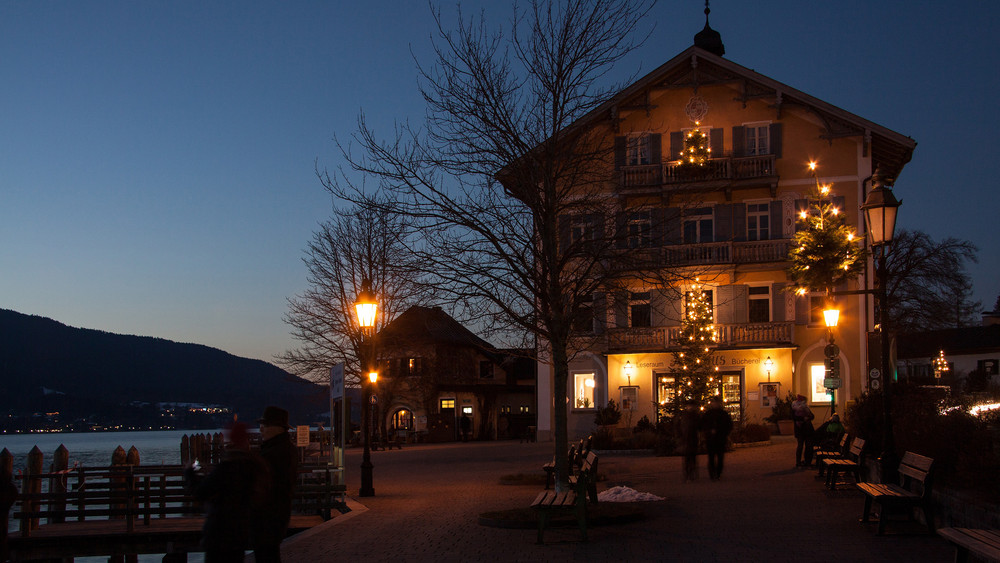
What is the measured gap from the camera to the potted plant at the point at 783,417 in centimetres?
3347

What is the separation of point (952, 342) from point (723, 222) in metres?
37.5

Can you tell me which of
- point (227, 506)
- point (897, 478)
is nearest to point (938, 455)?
point (897, 478)

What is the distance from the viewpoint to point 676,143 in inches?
1446

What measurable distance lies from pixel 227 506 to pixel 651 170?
29555 mm

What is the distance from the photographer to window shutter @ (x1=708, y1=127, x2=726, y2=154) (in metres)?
35.9

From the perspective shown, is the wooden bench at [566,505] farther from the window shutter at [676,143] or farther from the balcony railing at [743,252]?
the window shutter at [676,143]

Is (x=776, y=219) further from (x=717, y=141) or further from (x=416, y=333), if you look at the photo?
(x=416, y=333)

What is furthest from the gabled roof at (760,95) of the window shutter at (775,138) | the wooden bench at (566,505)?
the wooden bench at (566,505)

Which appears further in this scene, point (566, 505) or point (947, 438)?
point (947, 438)

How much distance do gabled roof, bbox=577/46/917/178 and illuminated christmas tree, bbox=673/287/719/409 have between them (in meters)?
7.80

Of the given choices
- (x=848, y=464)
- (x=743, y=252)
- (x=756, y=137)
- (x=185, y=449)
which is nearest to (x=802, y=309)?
(x=743, y=252)

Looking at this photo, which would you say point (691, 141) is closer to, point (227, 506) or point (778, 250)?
point (778, 250)

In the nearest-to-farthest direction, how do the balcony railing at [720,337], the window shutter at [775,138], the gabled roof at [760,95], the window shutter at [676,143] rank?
the balcony railing at [720,337]
the gabled roof at [760,95]
the window shutter at [775,138]
the window shutter at [676,143]

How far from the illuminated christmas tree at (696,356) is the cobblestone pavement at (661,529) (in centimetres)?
1038
